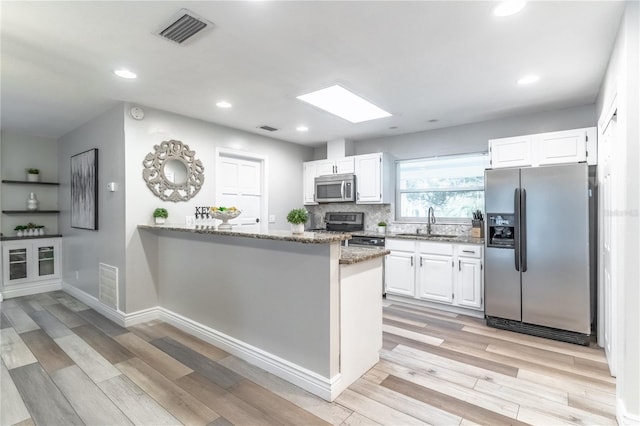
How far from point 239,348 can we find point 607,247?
3.16m

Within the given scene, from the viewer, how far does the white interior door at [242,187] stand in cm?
453

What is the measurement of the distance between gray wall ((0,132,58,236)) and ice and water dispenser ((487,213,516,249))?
6642 mm

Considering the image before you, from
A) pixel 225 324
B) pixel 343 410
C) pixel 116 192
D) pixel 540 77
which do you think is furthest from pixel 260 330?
pixel 540 77

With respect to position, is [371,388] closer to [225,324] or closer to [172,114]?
[225,324]

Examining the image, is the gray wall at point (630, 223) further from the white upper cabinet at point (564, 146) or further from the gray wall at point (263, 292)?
the gray wall at point (263, 292)

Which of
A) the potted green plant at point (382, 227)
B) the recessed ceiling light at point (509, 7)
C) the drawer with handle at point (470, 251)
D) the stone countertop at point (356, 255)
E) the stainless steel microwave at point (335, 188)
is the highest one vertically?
the recessed ceiling light at point (509, 7)

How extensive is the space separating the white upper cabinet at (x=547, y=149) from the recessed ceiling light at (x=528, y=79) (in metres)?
0.76

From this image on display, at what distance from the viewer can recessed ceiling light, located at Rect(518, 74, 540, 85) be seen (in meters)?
2.76

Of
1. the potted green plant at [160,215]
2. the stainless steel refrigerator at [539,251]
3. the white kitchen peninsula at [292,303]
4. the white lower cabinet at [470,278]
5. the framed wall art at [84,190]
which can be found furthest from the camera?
the framed wall art at [84,190]

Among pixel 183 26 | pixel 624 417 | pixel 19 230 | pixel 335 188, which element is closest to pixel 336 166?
pixel 335 188

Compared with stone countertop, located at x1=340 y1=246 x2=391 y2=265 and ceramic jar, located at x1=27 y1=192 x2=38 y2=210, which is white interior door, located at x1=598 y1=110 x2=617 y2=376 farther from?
ceramic jar, located at x1=27 y1=192 x2=38 y2=210

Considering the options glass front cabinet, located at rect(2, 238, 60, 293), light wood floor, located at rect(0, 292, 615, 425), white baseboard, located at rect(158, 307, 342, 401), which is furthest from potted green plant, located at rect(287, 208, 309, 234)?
glass front cabinet, located at rect(2, 238, 60, 293)

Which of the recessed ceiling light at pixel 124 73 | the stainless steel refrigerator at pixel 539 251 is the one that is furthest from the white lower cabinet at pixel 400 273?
the recessed ceiling light at pixel 124 73

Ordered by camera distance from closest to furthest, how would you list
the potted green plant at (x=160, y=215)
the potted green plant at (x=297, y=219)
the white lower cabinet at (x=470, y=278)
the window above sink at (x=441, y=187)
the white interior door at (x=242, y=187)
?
the potted green plant at (x=297, y=219)
the potted green plant at (x=160, y=215)
the white lower cabinet at (x=470, y=278)
the window above sink at (x=441, y=187)
the white interior door at (x=242, y=187)
